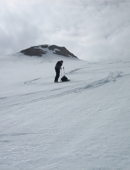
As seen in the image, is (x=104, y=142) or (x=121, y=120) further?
(x=121, y=120)

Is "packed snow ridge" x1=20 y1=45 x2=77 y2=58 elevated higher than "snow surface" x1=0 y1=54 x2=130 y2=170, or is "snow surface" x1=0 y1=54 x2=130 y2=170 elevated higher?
"packed snow ridge" x1=20 y1=45 x2=77 y2=58

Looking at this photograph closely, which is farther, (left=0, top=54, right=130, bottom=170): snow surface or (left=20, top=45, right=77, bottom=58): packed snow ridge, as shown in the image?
(left=20, top=45, right=77, bottom=58): packed snow ridge

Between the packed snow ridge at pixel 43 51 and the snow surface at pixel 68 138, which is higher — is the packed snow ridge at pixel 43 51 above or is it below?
above

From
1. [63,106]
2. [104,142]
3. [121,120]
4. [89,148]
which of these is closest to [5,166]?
[89,148]

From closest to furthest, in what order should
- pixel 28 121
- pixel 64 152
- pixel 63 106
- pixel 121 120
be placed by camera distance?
pixel 64 152 < pixel 121 120 < pixel 28 121 < pixel 63 106

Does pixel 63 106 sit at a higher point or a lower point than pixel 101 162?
higher

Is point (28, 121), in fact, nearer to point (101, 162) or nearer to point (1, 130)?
point (1, 130)

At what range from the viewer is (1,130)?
3424mm

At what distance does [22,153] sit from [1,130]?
3.53ft

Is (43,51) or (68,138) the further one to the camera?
(43,51)

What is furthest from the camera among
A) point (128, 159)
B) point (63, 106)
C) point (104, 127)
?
point (63, 106)

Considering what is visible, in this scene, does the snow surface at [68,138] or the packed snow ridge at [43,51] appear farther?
the packed snow ridge at [43,51]

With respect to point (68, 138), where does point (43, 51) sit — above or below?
above

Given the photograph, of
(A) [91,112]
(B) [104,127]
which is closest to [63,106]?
→ (A) [91,112]
